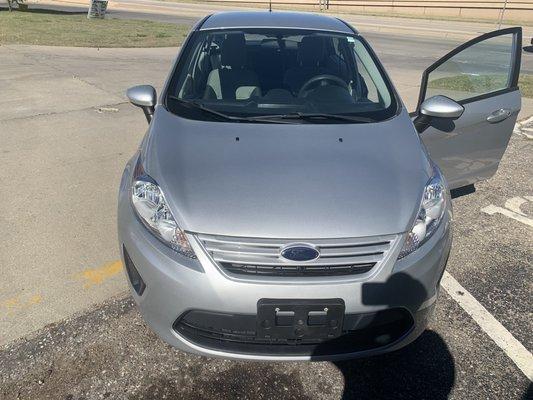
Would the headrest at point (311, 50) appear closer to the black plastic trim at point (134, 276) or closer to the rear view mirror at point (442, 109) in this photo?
the rear view mirror at point (442, 109)

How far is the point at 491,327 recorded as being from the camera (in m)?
2.78

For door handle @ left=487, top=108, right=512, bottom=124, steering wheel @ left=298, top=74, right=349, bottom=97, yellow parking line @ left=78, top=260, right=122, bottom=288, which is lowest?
yellow parking line @ left=78, top=260, right=122, bottom=288

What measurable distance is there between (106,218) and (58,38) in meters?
12.4

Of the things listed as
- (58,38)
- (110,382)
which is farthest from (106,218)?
(58,38)

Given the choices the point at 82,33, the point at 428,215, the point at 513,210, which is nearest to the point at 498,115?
the point at 513,210

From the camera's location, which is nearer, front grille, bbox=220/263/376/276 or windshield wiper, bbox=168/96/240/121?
front grille, bbox=220/263/376/276

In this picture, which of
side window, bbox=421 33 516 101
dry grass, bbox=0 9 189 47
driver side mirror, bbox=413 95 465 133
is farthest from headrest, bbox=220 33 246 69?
dry grass, bbox=0 9 189 47

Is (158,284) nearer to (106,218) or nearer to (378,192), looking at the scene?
(378,192)

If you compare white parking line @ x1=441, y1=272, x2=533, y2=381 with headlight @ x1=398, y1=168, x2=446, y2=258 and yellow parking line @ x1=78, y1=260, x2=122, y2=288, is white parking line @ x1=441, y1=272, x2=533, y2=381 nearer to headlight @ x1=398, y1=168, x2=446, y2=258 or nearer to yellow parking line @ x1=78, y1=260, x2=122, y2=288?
headlight @ x1=398, y1=168, x2=446, y2=258

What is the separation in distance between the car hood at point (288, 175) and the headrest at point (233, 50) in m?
0.86

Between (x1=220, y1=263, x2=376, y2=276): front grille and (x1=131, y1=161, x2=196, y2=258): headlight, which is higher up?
(x1=131, y1=161, x2=196, y2=258): headlight

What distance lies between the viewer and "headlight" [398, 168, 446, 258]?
2.14m

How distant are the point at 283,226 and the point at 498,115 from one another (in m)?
2.49

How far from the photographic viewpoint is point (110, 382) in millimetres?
2318
